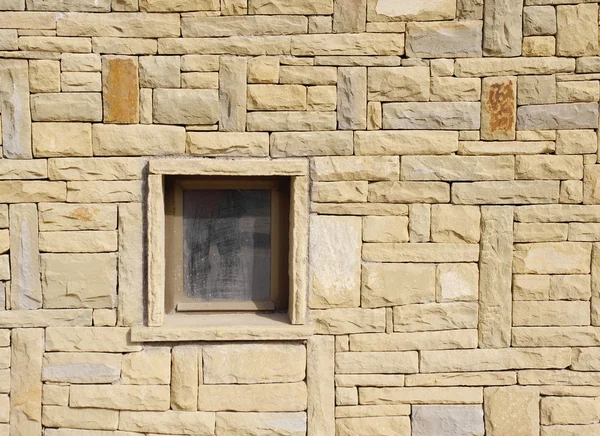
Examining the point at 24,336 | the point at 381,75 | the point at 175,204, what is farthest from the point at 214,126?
the point at 24,336

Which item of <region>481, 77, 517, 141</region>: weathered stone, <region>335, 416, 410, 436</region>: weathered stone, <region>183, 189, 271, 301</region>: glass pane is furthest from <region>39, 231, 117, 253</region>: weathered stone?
<region>481, 77, 517, 141</region>: weathered stone

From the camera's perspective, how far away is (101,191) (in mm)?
2809

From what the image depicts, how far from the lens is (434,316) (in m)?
2.91

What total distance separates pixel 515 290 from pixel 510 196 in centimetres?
54

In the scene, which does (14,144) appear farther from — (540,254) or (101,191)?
(540,254)

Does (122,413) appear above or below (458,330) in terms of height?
below

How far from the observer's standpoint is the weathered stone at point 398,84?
285 cm

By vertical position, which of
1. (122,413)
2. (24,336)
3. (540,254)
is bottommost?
(122,413)

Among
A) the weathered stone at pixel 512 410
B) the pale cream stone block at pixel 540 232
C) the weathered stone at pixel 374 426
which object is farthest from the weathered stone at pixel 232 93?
the weathered stone at pixel 512 410

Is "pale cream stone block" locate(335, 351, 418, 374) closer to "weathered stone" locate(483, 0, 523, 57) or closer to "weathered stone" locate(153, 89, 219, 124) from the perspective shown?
"weathered stone" locate(153, 89, 219, 124)

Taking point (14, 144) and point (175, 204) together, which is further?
point (175, 204)

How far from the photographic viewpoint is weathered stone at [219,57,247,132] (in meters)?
2.82

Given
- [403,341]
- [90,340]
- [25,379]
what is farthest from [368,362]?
[25,379]

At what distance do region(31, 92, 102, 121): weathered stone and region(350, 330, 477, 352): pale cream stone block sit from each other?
1920 millimetres
